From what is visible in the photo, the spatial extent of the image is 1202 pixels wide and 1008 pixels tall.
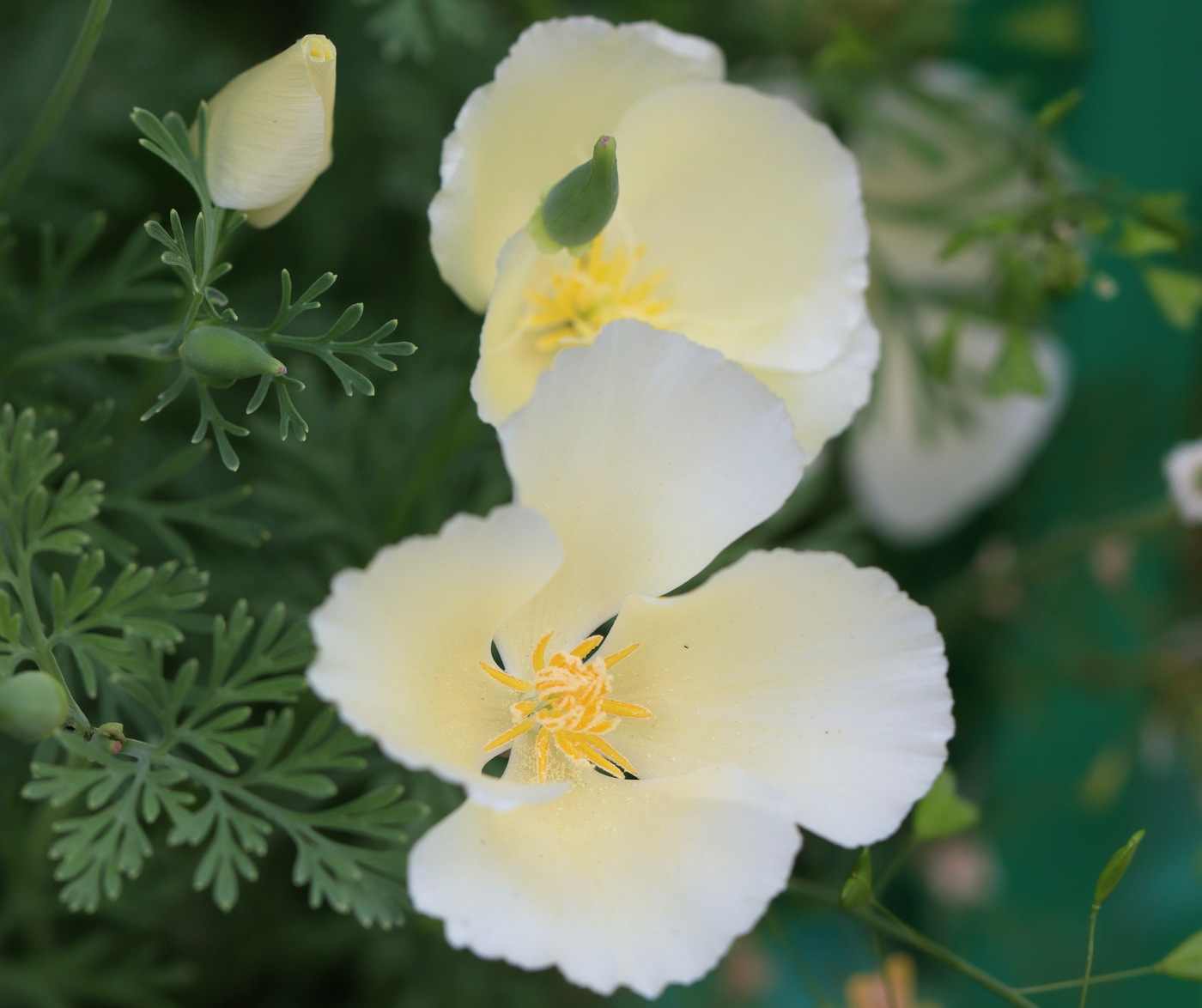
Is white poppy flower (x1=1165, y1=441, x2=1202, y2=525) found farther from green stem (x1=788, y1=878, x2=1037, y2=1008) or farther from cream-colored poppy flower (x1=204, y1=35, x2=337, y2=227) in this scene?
cream-colored poppy flower (x1=204, y1=35, x2=337, y2=227)

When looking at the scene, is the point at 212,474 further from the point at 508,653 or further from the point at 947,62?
the point at 947,62

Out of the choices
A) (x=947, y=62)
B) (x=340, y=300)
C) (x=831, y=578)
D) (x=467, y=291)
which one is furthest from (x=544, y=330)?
(x=947, y=62)

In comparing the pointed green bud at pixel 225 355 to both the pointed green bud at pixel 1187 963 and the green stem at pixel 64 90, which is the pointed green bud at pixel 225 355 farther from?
the pointed green bud at pixel 1187 963

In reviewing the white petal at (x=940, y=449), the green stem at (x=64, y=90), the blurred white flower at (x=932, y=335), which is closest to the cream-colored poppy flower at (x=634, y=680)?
the green stem at (x=64, y=90)

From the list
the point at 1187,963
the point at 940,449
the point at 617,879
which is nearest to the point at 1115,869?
the point at 1187,963

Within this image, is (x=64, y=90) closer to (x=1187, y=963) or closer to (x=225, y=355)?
(x=225, y=355)

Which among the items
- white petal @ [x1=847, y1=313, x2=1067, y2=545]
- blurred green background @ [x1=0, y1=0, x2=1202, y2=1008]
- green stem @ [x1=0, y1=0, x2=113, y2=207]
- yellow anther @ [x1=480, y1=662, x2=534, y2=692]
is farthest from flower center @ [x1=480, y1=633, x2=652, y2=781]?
white petal @ [x1=847, y1=313, x2=1067, y2=545]
